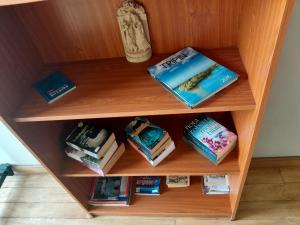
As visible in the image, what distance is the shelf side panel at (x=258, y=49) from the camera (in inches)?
25.5

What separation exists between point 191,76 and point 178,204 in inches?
31.9

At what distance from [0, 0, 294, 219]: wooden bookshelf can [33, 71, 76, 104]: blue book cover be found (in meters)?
0.02

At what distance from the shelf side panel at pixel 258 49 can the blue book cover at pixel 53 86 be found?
0.63m

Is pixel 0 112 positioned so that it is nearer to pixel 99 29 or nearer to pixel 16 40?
pixel 16 40

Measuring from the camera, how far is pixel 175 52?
1.08m

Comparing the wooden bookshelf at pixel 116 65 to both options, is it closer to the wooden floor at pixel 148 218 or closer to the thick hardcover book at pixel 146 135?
the thick hardcover book at pixel 146 135

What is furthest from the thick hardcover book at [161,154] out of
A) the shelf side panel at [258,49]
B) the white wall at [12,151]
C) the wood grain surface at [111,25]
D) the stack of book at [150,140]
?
the white wall at [12,151]

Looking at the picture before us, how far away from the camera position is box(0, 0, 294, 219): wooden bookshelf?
890 millimetres

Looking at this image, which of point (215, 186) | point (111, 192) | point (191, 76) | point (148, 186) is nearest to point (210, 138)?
point (191, 76)

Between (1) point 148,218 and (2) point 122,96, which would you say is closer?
(2) point 122,96

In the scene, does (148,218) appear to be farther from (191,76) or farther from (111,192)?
(191,76)

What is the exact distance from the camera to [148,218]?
60.2 inches

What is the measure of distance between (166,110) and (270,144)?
2.82 feet

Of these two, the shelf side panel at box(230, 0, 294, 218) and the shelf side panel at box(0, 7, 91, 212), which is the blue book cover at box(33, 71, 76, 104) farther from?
the shelf side panel at box(230, 0, 294, 218)
